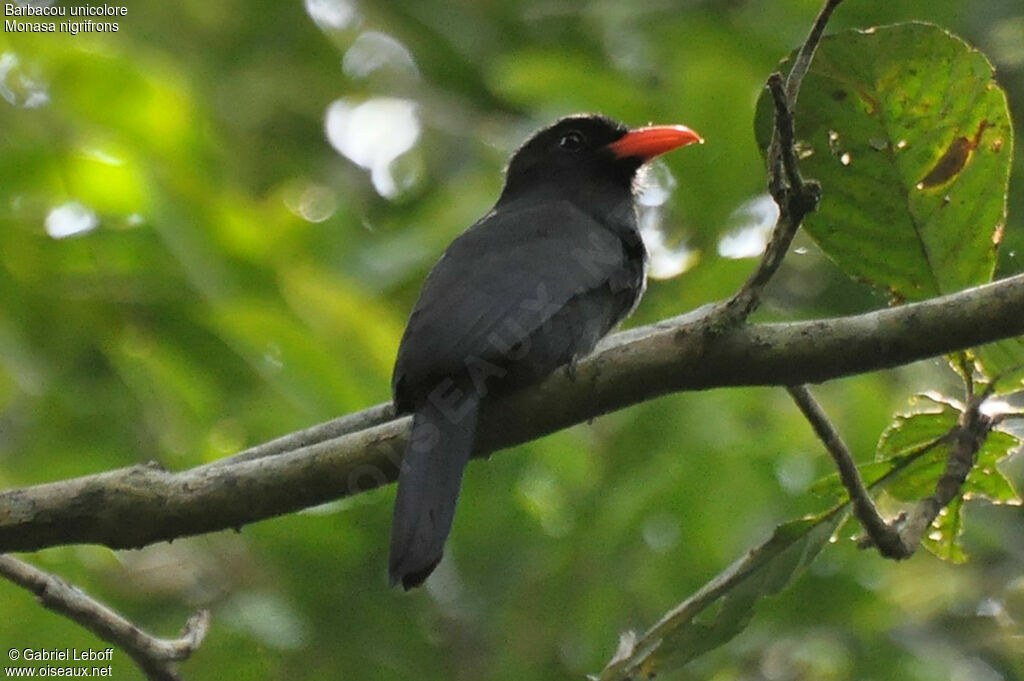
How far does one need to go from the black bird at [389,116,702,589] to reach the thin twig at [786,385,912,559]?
612 mm

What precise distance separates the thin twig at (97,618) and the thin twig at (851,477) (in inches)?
49.2

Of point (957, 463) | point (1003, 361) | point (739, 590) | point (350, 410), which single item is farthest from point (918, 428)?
point (350, 410)

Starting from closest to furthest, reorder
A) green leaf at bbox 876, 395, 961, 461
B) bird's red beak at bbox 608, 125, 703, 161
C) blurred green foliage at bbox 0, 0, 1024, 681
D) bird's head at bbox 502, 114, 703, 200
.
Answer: green leaf at bbox 876, 395, 961, 461 → blurred green foliage at bbox 0, 0, 1024, 681 → bird's red beak at bbox 608, 125, 703, 161 → bird's head at bbox 502, 114, 703, 200

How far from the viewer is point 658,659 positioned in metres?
2.61

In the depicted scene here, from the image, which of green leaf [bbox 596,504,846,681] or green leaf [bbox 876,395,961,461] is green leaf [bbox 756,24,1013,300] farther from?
green leaf [bbox 596,504,846,681]

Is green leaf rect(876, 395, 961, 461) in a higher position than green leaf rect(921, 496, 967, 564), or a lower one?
higher

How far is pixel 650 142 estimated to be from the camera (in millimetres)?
4078

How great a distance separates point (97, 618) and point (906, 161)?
5.83ft

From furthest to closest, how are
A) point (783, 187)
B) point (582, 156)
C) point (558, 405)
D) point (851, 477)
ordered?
point (582, 156)
point (558, 405)
point (851, 477)
point (783, 187)

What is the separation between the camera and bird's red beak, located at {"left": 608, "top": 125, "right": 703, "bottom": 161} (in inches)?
156

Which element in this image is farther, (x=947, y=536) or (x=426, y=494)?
(x=947, y=536)

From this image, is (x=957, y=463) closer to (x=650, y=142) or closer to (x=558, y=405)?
(x=558, y=405)

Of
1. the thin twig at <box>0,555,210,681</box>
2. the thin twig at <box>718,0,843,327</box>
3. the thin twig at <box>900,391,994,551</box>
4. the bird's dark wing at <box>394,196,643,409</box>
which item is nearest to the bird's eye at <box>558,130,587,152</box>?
the bird's dark wing at <box>394,196,643,409</box>

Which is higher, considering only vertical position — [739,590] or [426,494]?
[426,494]
